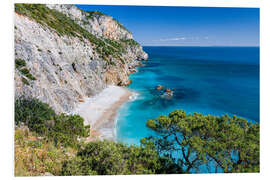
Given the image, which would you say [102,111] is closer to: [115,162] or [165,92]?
[165,92]

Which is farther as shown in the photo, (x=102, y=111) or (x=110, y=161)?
(x=102, y=111)

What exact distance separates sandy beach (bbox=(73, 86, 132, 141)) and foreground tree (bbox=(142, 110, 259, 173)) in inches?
157

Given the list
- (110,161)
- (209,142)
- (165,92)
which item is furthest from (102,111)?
(209,142)

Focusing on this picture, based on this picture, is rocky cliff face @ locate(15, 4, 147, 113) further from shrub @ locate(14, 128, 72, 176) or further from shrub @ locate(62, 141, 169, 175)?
shrub @ locate(62, 141, 169, 175)

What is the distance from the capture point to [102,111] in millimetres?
11008

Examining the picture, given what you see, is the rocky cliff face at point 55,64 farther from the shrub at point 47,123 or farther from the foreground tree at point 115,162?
the foreground tree at point 115,162

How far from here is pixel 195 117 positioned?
15.3 feet

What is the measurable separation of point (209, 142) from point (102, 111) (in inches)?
323

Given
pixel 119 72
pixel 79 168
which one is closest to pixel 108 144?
pixel 79 168

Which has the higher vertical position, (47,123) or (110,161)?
(47,123)

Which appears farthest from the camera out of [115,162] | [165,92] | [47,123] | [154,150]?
[165,92]

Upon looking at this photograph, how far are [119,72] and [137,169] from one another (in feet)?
55.1

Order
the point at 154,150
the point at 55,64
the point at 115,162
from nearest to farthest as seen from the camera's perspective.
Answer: the point at 115,162 < the point at 154,150 < the point at 55,64

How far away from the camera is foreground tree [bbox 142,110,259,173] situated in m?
3.81
